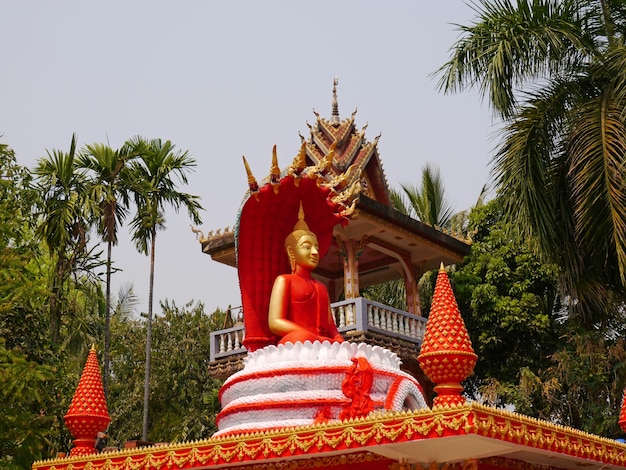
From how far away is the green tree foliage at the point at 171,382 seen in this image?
28.9 m

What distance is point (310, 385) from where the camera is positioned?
30.9 ft

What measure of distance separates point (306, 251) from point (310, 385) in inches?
77.7

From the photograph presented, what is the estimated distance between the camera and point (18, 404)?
16.3m

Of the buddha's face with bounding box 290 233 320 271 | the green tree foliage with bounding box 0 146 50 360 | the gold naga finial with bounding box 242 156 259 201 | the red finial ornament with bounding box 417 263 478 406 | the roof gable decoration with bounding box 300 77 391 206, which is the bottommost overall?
the red finial ornament with bounding box 417 263 478 406

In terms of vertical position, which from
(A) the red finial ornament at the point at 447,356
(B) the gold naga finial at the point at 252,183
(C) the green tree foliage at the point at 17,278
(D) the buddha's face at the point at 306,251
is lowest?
(A) the red finial ornament at the point at 447,356

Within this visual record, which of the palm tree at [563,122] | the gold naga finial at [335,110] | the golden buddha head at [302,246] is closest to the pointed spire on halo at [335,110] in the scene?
the gold naga finial at [335,110]

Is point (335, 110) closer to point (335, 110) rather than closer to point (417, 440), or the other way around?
point (335, 110)

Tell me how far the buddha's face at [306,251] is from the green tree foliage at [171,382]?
17.8m

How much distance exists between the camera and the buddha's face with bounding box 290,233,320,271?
10867mm

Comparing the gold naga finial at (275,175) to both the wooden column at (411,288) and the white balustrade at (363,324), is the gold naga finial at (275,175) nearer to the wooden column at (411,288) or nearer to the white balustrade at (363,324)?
the white balustrade at (363,324)

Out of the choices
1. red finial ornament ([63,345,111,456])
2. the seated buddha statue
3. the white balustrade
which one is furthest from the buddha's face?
the white balustrade

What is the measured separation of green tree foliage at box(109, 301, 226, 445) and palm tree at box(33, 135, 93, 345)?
263 inches

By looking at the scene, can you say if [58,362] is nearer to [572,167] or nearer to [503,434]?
[572,167]

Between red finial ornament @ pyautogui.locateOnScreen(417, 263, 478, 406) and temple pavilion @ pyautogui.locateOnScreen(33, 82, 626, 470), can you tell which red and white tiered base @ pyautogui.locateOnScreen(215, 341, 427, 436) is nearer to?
temple pavilion @ pyautogui.locateOnScreen(33, 82, 626, 470)
